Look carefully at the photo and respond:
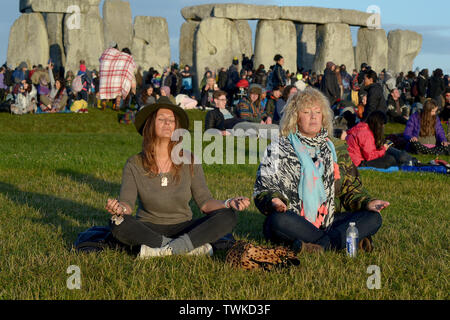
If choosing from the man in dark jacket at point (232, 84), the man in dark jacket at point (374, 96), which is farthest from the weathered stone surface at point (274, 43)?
the man in dark jacket at point (374, 96)

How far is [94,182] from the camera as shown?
34.0ft

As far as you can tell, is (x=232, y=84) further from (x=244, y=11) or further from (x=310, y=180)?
(x=310, y=180)

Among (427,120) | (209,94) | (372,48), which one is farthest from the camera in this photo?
(372,48)

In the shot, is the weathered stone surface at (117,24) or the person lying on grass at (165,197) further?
the weathered stone surface at (117,24)

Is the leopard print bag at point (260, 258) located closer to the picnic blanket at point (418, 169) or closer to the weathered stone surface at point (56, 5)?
the picnic blanket at point (418, 169)

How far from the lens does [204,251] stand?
5414 mm

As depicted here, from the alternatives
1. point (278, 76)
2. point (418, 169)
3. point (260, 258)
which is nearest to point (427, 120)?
point (418, 169)

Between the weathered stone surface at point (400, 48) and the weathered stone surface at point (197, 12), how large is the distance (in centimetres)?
1353

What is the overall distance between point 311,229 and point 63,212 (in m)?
3.46

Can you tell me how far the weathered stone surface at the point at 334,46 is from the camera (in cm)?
3541

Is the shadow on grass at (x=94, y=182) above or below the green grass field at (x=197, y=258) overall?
→ below

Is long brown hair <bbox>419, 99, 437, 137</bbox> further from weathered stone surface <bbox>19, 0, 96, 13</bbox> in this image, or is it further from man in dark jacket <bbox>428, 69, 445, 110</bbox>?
weathered stone surface <bbox>19, 0, 96, 13</bbox>

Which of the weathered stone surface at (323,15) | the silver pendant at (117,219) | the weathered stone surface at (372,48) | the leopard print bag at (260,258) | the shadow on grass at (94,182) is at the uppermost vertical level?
the weathered stone surface at (323,15)

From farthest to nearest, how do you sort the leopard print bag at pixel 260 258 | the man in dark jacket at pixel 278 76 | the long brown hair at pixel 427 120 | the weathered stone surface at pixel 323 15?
the weathered stone surface at pixel 323 15, the man in dark jacket at pixel 278 76, the long brown hair at pixel 427 120, the leopard print bag at pixel 260 258
